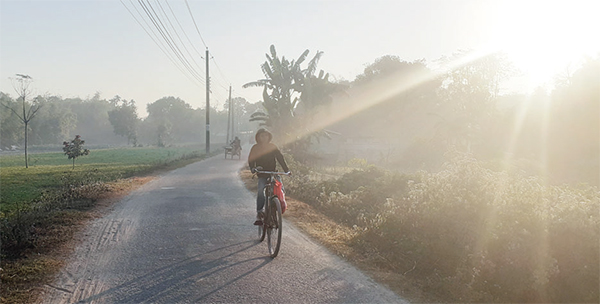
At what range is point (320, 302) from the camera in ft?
15.1

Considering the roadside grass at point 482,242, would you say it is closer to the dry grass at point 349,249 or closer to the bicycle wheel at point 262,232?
the dry grass at point 349,249

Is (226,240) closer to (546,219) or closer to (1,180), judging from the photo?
(546,219)

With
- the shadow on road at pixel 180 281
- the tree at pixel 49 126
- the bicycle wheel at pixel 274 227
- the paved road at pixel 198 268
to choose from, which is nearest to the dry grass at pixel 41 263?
the paved road at pixel 198 268

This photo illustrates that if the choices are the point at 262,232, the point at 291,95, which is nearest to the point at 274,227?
the point at 262,232

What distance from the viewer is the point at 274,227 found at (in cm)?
648

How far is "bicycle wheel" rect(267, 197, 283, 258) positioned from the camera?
625cm

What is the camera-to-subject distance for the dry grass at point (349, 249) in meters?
5.15

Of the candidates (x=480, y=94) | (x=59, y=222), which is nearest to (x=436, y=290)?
A: (x=59, y=222)

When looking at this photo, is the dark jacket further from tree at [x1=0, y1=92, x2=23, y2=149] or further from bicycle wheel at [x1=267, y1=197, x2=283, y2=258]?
tree at [x1=0, y1=92, x2=23, y2=149]

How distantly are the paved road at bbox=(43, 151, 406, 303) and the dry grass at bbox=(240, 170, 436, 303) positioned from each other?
193mm

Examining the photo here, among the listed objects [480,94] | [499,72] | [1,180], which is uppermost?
[499,72]

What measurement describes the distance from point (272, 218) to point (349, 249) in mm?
1426

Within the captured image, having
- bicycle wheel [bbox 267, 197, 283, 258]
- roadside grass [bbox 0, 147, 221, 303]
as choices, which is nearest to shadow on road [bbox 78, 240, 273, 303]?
bicycle wheel [bbox 267, 197, 283, 258]

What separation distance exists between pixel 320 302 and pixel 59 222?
6.02 meters
